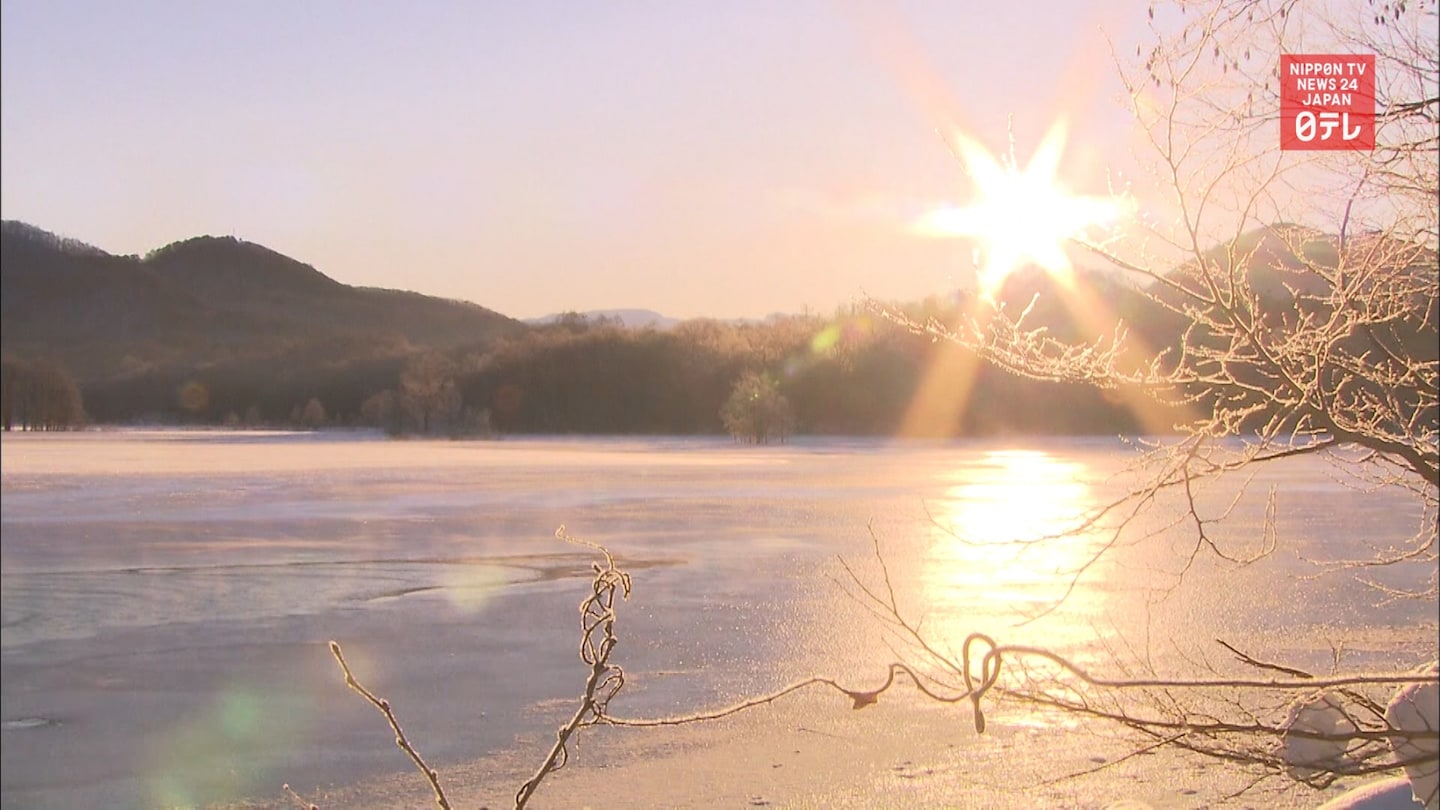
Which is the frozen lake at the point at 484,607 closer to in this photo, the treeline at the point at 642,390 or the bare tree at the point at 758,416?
the treeline at the point at 642,390

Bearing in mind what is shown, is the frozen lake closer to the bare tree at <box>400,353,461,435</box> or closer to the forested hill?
the forested hill

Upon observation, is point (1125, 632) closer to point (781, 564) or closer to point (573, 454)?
point (781, 564)

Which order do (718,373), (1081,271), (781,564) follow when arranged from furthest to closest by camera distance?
(718,373) < (781,564) < (1081,271)

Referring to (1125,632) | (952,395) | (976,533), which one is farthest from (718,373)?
(1125,632)

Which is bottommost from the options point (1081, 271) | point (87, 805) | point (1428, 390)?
point (87, 805)

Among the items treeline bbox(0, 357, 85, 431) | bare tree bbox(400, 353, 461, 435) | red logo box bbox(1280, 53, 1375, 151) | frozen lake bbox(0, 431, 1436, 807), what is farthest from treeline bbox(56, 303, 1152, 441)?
red logo box bbox(1280, 53, 1375, 151)

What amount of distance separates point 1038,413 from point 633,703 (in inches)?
2291

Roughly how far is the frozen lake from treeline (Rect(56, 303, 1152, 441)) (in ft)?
112

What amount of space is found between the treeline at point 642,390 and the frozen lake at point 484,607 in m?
34.2

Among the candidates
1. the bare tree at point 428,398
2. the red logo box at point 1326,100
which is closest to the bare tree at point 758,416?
the bare tree at point 428,398

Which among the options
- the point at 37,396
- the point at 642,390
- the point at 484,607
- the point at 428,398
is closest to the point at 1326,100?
the point at 484,607

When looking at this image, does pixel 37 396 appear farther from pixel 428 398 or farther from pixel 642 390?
pixel 642 390

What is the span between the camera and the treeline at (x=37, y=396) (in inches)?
1214

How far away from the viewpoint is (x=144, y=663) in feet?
31.6
